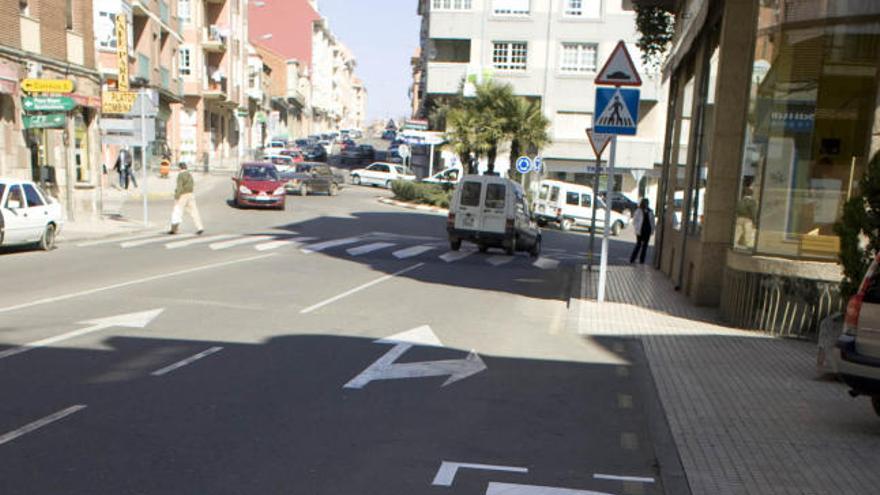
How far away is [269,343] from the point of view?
8906 mm

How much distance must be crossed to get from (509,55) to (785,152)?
3829 centimetres

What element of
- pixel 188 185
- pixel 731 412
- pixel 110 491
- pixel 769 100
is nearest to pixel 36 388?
pixel 110 491

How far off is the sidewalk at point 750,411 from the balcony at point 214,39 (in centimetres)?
4968

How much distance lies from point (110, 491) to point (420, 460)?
202 cm

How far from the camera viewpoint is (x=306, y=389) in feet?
23.2

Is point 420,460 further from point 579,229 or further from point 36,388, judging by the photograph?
point 579,229

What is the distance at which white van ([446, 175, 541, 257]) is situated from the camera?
822 inches

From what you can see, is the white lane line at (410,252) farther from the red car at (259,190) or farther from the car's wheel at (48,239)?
the red car at (259,190)

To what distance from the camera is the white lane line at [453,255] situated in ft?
64.7

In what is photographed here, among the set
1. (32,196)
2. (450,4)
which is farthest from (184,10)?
(32,196)

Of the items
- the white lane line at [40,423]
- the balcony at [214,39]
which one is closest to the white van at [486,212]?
the white lane line at [40,423]

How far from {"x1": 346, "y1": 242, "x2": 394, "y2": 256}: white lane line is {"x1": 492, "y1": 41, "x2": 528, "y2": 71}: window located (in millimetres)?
27892

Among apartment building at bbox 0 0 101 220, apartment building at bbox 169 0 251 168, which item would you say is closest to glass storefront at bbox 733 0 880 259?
apartment building at bbox 0 0 101 220

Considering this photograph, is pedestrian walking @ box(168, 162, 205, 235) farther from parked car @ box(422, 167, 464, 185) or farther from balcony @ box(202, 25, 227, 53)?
balcony @ box(202, 25, 227, 53)
